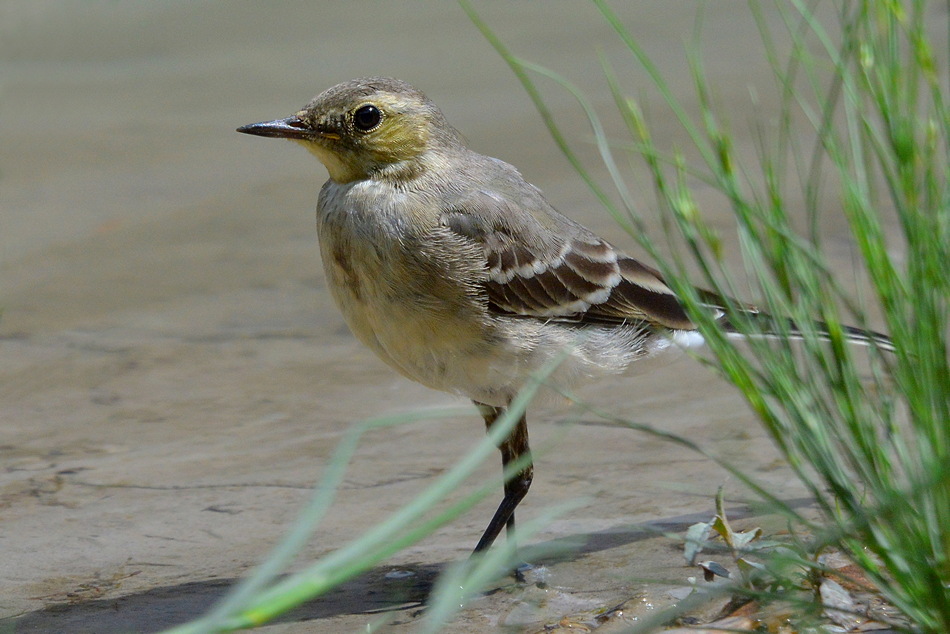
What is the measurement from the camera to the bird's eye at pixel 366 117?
464 cm

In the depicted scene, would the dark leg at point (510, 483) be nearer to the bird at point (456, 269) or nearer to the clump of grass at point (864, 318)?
the bird at point (456, 269)

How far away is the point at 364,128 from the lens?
4684 mm

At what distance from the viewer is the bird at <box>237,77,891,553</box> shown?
14.7ft

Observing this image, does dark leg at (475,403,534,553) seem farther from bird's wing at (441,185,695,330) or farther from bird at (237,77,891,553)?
bird's wing at (441,185,695,330)

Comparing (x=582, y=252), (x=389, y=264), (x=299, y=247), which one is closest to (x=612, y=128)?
(x=299, y=247)

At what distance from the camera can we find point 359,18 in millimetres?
11516

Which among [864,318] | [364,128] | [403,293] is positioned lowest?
[403,293]

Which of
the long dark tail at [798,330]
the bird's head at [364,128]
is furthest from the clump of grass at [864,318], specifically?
the bird's head at [364,128]

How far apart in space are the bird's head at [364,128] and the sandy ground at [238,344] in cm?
117

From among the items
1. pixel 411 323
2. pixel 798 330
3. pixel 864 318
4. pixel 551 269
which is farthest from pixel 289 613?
pixel 864 318

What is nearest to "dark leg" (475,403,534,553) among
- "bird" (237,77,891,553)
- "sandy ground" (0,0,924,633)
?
"bird" (237,77,891,553)

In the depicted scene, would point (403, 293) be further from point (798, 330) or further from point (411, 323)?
point (798, 330)

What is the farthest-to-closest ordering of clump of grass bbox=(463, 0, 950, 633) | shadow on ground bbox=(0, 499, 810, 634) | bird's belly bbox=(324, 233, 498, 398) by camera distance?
bird's belly bbox=(324, 233, 498, 398), shadow on ground bbox=(0, 499, 810, 634), clump of grass bbox=(463, 0, 950, 633)

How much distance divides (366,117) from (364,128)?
0.16ft
